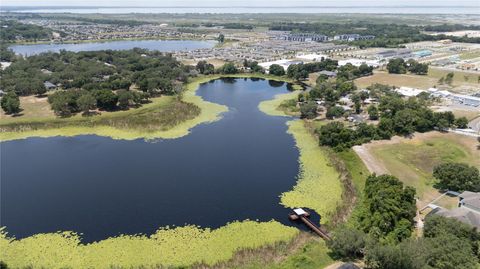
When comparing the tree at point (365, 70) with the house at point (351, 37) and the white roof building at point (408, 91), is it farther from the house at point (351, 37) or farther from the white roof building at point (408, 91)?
the house at point (351, 37)

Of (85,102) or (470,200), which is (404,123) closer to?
(470,200)

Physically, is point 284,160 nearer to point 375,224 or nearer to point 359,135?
point 359,135

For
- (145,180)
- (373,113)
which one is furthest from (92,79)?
(373,113)

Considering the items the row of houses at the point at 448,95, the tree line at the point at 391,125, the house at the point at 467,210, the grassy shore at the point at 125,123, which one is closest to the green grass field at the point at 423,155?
the tree line at the point at 391,125

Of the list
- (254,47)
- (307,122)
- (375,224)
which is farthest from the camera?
(254,47)

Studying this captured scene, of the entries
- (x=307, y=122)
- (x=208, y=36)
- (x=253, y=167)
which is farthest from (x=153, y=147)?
(x=208, y=36)
